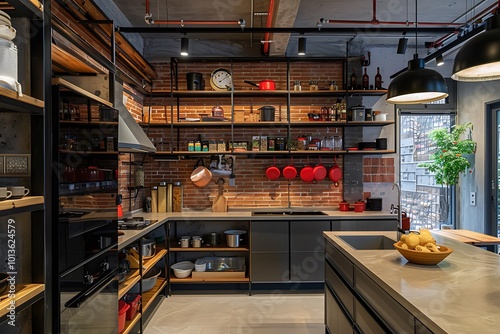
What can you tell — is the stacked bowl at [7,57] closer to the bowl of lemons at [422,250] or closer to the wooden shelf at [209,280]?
the bowl of lemons at [422,250]

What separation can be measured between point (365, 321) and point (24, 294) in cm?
166

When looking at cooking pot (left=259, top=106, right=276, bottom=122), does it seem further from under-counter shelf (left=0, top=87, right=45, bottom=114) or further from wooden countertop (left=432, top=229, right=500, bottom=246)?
under-counter shelf (left=0, top=87, right=45, bottom=114)

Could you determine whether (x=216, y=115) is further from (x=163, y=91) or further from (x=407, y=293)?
(x=407, y=293)

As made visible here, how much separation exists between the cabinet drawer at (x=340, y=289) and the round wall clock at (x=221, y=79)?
2727 millimetres

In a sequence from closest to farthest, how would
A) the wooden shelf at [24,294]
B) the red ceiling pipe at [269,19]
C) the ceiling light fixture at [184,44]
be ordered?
the wooden shelf at [24,294] < the red ceiling pipe at [269,19] < the ceiling light fixture at [184,44]

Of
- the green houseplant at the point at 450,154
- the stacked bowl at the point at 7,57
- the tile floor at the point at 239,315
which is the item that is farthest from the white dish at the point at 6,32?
the green houseplant at the point at 450,154

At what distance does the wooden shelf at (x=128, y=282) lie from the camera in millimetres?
2453

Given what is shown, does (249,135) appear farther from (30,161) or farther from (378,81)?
(30,161)

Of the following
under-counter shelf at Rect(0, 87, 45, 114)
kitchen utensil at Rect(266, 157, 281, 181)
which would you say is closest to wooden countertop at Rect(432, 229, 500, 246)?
kitchen utensil at Rect(266, 157, 281, 181)

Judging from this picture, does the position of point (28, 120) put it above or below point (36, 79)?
below

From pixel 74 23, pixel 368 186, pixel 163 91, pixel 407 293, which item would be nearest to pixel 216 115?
pixel 163 91

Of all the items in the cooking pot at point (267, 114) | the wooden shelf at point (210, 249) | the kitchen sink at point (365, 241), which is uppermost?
the cooking pot at point (267, 114)

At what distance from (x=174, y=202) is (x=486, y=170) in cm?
426

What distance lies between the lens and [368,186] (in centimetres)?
465
